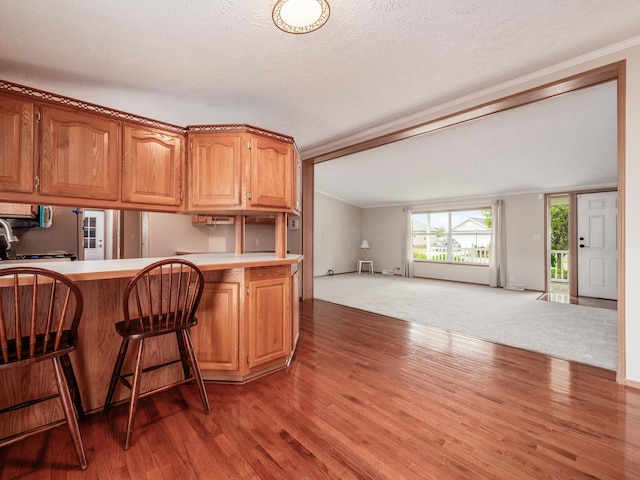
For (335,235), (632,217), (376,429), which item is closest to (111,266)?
(376,429)

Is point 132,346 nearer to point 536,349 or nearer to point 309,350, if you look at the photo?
point 309,350

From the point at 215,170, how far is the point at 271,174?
1.54 feet

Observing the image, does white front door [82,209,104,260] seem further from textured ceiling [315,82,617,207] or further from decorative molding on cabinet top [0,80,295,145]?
decorative molding on cabinet top [0,80,295,145]


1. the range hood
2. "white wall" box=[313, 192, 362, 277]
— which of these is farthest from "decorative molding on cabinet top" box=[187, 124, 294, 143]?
"white wall" box=[313, 192, 362, 277]

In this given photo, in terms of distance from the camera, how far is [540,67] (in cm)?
242

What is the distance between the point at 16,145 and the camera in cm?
182

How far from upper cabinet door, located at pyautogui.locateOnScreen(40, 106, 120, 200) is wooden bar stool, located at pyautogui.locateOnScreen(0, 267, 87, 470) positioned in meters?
0.74

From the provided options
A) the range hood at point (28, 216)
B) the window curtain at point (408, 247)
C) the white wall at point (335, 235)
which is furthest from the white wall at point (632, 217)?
the white wall at point (335, 235)

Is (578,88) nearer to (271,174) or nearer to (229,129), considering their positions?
(271,174)

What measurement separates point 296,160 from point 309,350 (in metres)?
1.90

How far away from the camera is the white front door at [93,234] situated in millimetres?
6289

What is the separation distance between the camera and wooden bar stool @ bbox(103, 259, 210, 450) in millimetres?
1570

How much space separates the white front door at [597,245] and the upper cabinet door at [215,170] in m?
6.55

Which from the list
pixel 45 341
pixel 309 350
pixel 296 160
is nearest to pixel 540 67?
pixel 296 160
